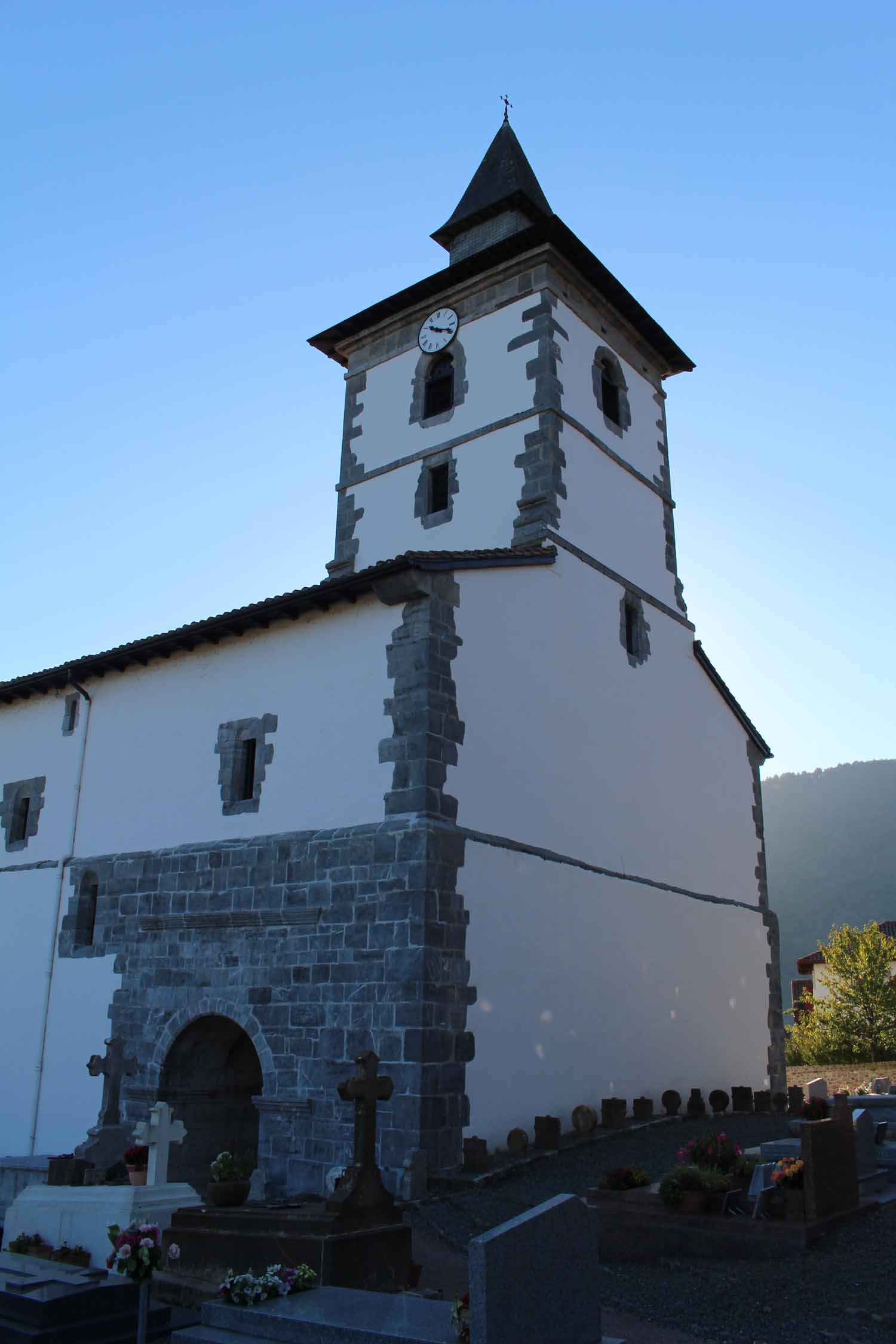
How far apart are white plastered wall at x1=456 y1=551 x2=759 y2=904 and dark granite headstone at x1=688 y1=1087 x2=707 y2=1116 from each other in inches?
112

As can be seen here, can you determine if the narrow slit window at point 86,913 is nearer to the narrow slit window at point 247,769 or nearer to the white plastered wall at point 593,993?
the narrow slit window at point 247,769

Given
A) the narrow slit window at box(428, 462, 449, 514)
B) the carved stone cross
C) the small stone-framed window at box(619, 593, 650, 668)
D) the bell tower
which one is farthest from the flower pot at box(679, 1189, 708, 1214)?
the narrow slit window at box(428, 462, 449, 514)

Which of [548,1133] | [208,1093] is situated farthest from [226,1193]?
[208,1093]

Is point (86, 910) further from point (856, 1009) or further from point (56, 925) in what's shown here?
point (856, 1009)

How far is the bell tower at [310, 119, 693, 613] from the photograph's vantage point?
15.9m

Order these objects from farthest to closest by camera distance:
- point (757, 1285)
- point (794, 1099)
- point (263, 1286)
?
point (794, 1099)
point (757, 1285)
point (263, 1286)

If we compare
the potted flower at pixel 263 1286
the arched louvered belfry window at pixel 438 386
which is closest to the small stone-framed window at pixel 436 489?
Result: the arched louvered belfry window at pixel 438 386

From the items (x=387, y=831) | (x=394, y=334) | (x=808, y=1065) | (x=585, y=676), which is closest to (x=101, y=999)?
(x=387, y=831)

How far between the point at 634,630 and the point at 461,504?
3256 mm

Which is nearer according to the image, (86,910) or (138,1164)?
(138,1164)

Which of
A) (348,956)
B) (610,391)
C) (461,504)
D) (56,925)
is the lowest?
(348,956)

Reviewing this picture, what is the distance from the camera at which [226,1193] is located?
876cm

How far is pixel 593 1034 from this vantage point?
43.0 ft

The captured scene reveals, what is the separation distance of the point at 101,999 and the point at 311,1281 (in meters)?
8.16
